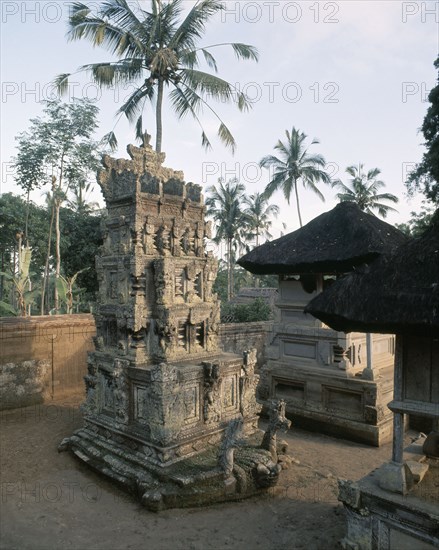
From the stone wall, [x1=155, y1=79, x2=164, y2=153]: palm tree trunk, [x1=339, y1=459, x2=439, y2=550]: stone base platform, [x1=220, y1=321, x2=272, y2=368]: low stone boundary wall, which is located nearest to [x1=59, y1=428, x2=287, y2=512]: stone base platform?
[x1=339, y1=459, x2=439, y2=550]: stone base platform

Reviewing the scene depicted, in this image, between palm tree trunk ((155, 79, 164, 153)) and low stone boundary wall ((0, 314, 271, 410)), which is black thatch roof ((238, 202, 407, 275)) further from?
palm tree trunk ((155, 79, 164, 153))

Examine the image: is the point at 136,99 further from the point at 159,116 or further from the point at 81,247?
the point at 81,247

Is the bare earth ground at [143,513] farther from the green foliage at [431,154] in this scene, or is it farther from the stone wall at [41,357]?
the green foliage at [431,154]

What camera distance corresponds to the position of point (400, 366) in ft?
16.4

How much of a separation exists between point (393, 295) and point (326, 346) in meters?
6.50

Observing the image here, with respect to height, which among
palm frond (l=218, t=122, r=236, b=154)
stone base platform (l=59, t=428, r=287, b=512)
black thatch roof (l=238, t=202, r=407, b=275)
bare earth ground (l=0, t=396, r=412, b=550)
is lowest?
bare earth ground (l=0, t=396, r=412, b=550)

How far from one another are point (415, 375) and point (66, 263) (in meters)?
21.0

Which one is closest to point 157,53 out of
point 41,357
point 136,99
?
point 136,99

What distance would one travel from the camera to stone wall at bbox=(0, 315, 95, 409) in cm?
1170

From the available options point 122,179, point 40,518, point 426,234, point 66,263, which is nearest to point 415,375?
point 426,234

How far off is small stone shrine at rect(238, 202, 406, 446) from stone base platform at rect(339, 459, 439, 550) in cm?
473

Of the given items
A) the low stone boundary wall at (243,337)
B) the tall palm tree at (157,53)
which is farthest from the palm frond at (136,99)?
the low stone boundary wall at (243,337)

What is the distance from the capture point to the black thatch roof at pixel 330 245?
31.8 feet

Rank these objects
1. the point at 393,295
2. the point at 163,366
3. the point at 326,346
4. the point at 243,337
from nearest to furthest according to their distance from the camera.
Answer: the point at 393,295, the point at 163,366, the point at 326,346, the point at 243,337
